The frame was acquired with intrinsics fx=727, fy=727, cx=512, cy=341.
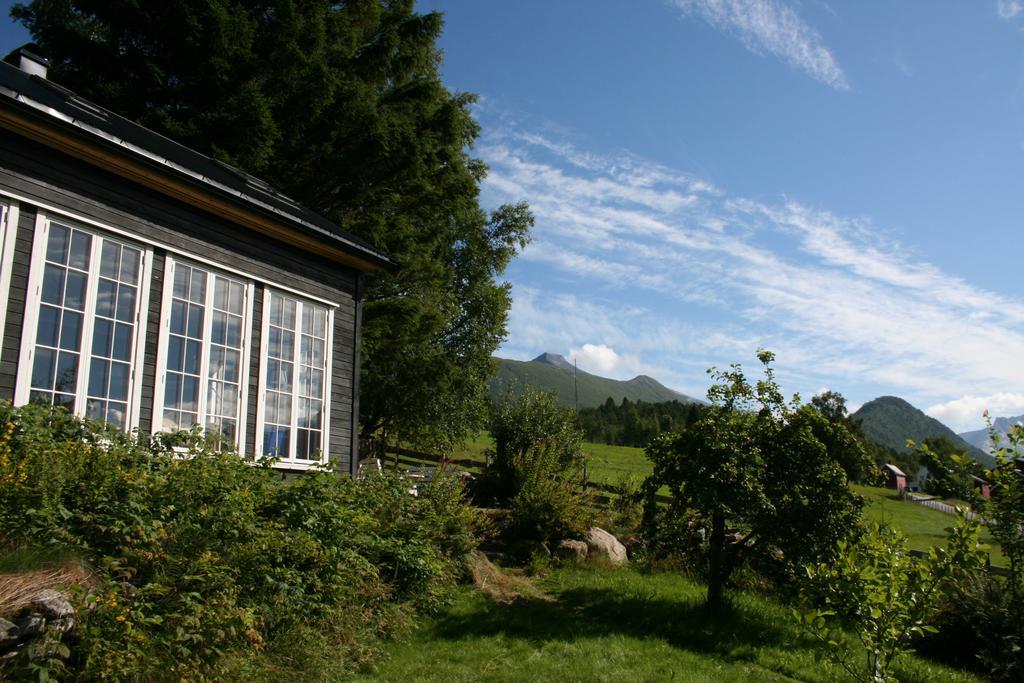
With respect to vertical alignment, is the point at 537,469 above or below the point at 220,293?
below

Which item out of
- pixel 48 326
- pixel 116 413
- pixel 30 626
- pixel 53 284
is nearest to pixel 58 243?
pixel 53 284

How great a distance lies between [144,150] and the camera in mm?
8180

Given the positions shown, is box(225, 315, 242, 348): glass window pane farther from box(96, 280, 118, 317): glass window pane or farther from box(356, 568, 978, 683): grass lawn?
box(356, 568, 978, 683): grass lawn

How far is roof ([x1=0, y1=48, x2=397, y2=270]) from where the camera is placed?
7.30 meters

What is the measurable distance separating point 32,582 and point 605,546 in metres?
8.82

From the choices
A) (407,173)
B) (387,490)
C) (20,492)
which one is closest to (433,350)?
(407,173)

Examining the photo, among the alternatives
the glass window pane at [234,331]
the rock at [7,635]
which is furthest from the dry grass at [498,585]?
the rock at [7,635]

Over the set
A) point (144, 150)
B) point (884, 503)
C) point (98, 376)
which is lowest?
point (884, 503)

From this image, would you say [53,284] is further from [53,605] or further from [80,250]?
[53,605]

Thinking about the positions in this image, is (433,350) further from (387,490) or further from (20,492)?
(20,492)

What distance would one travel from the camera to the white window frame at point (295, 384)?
9570 millimetres

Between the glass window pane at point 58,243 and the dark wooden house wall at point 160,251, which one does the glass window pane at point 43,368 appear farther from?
the glass window pane at point 58,243

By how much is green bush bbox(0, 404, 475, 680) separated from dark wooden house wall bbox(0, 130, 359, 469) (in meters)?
1.34

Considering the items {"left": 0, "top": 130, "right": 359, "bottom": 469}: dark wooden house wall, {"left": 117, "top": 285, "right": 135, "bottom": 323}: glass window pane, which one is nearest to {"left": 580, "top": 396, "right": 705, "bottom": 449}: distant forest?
{"left": 0, "top": 130, "right": 359, "bottom": 469}: dark wooden house wall
